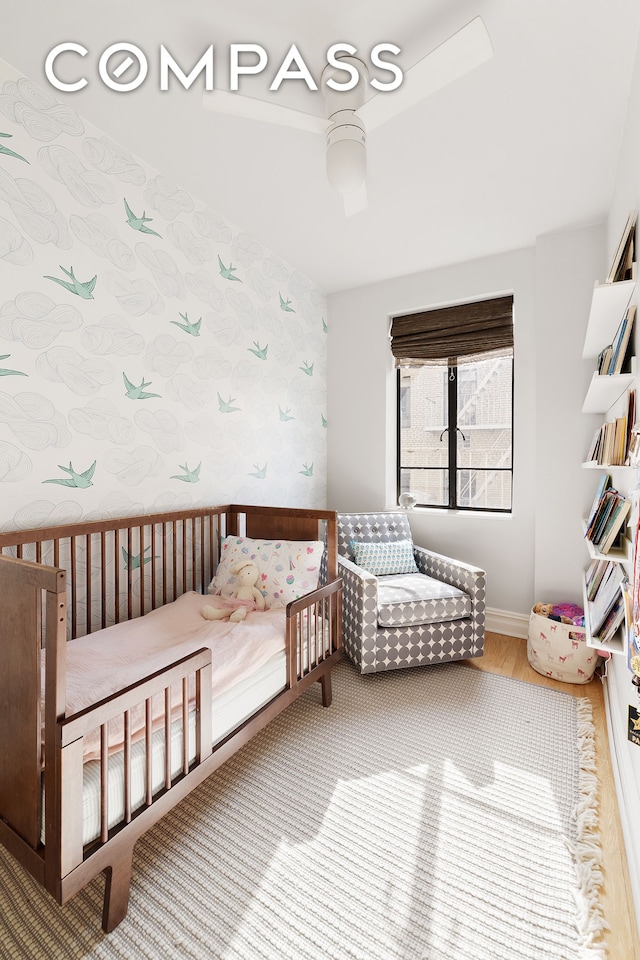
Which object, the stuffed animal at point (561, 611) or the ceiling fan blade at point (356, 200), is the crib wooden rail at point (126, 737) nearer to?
the ceiling fan blade at point (356, 200)

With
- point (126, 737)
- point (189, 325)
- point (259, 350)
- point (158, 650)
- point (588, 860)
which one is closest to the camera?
point (126, 737)

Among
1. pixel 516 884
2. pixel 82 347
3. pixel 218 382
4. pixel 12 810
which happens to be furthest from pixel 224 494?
pixel 516 884

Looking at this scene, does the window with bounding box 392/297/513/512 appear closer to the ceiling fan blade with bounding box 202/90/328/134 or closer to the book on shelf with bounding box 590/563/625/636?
the book on shelf with bounding box 590/563/625/636

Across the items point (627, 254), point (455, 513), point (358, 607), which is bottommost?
point (358, 607)

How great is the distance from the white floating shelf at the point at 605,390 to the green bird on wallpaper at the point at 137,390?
78.4 inches

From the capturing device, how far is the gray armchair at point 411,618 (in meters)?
2.30

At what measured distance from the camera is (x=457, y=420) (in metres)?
3.32

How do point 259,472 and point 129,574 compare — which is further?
point 259,472

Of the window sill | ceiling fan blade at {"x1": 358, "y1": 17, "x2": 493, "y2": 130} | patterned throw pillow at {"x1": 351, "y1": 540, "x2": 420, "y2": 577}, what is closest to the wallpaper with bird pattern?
patterned throw pillow at {"x1": 351, "y1": 540, "x2": 420, "y2": 577}

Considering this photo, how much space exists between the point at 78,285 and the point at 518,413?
260 cm

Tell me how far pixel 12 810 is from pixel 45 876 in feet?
0.60

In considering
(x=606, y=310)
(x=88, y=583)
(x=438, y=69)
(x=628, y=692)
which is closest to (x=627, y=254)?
(x=606, y=310)

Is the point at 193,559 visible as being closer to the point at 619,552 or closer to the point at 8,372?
the point at 8,372

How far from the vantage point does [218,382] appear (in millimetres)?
2557
